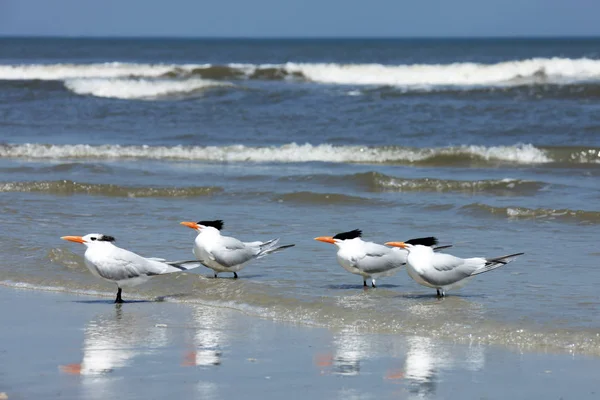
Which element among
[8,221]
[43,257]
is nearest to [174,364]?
[43,257]

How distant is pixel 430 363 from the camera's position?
5500 mm

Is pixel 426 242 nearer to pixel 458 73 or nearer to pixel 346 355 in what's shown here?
pixel 346 355

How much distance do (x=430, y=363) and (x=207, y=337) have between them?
141 centimetres

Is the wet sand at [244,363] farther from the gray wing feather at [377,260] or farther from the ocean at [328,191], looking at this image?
the gray wing feather at [377,260]

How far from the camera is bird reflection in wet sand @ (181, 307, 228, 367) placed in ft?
18.1

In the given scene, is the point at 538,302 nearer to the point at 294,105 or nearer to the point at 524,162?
the point at 524,162

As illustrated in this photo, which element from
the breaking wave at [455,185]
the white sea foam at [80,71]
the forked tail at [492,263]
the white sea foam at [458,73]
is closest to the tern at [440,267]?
the forked tail at [492,263]

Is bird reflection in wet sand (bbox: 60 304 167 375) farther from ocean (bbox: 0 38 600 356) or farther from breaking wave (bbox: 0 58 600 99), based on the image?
breaking wave (bbox: 0 58 600 99)

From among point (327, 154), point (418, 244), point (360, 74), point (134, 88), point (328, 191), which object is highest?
point (360, 74)

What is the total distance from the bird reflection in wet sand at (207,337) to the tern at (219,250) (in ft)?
2.81

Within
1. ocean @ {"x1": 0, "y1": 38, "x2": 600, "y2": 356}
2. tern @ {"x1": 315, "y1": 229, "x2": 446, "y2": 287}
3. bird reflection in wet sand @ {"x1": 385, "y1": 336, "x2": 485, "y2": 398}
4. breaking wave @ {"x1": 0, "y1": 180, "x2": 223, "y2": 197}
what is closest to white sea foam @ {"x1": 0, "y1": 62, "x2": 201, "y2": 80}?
ocean @ {"x1": 0, "y1": 38, "x2": 600, "y2": 356}

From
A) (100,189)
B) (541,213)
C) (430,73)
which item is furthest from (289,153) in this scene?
(430,73)

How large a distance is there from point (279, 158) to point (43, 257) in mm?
8238

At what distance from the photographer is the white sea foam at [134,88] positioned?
2817 cm
